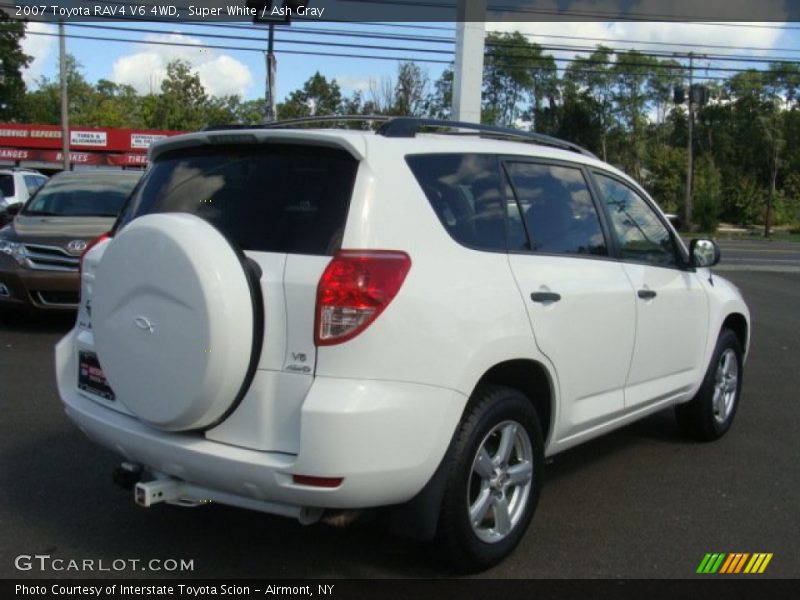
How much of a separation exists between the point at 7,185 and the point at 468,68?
10192 mm

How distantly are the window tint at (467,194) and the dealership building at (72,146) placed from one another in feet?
154

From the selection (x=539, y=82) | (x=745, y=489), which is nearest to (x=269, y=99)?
Result: (x=745, y=489)

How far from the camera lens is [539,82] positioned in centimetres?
7294

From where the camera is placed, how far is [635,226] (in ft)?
15.2

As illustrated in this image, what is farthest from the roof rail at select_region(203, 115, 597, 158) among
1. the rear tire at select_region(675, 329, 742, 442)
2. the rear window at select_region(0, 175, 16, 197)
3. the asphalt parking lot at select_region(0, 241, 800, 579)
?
the rear window at select_region(0, 175, 16, 197)

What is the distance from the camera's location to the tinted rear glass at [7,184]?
16.6 metres

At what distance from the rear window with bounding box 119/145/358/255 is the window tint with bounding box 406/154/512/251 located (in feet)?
1.21

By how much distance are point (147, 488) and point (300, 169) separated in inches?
53.8

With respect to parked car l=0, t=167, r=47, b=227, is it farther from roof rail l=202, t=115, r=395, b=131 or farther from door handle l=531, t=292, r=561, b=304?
door handle l=531, t=292, r=561, b=304

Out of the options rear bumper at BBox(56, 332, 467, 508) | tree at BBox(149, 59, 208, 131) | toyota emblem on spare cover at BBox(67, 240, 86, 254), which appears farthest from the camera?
tree at BBox(149, 59, 208, 131)

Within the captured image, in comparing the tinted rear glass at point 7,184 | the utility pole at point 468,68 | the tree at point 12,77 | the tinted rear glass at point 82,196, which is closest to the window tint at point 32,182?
the tinted rear glass at point 7,184

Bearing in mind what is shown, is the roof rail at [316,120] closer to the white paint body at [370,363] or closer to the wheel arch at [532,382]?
the white paint body at [370,363]

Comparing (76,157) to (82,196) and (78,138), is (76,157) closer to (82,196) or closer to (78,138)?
(78,138)

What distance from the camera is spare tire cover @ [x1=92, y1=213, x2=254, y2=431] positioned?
291 cm
